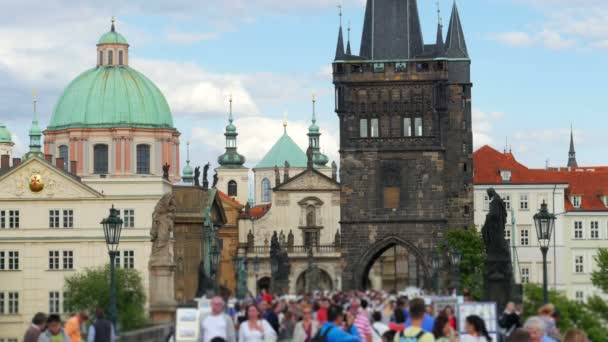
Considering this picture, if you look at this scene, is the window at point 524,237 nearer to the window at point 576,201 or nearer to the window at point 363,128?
the window at point 576,201

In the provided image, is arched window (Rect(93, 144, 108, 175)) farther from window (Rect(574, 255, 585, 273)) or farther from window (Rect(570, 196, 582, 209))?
window (Rect(574, 255, 585, 273))

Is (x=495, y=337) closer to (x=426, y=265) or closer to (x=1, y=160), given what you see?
(x=426, y=265)

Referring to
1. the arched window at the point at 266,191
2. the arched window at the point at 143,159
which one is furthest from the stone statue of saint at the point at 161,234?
the arched window at the point at 266,191

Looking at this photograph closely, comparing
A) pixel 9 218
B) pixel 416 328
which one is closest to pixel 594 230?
pixel 9 218

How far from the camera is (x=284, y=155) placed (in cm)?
18350

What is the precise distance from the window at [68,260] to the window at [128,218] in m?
3.10

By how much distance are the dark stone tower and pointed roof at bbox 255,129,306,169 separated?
290ft

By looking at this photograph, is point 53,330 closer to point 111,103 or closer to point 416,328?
point 416,328

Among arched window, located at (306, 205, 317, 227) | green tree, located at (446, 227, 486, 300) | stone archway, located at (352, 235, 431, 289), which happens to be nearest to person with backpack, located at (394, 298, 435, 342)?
green tree, located at (446, 227, 486, 300)

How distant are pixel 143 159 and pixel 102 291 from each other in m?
33.7

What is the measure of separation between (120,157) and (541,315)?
86072 millimetres

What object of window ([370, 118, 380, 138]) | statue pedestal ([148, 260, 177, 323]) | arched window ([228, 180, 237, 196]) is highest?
arched window ([228, 180, 237, 196])

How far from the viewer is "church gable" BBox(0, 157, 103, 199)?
8838 cm

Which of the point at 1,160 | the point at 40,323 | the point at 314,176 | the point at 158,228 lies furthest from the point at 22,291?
the point at 40,323
